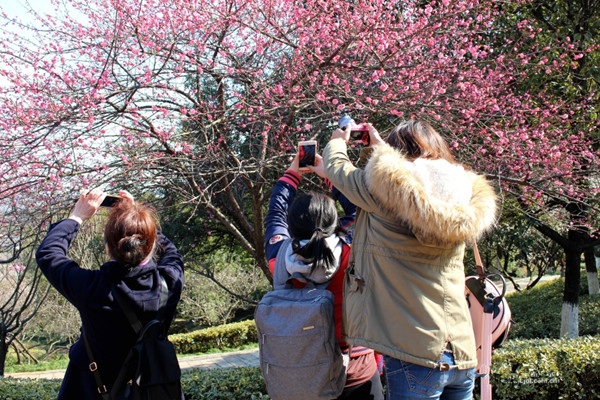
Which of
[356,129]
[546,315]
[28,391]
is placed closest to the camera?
[356,129]

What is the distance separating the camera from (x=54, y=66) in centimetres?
431

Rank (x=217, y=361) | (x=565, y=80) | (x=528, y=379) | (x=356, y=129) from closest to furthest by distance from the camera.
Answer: (x=356, y=129) < (x=528, y=379) < (x=565, y=80) < (x=217, y=361)

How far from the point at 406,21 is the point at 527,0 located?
257 centimetres

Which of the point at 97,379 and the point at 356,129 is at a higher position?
the point at 356,129

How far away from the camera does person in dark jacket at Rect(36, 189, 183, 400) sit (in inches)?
66.9

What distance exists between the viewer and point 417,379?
4.82 ft

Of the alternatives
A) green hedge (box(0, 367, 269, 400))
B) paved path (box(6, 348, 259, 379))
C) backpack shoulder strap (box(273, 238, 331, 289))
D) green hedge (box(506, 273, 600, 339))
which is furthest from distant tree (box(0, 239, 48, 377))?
green hedge (box(506, 273, 600, 339))

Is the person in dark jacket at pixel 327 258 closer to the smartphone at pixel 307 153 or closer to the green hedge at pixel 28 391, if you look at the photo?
the smartphone at pixel 307 153

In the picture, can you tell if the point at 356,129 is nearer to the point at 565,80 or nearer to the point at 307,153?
the point at 307,153

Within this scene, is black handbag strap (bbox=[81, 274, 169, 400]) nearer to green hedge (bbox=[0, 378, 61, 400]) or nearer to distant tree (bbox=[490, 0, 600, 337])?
green hedge (bbox=[0, 378, 61, 400])

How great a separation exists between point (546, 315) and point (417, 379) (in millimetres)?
9718

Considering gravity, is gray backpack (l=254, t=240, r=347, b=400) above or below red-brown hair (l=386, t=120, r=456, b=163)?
below

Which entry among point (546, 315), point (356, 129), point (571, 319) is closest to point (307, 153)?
point (356, 129)

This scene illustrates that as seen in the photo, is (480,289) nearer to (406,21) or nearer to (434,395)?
(434,395)
